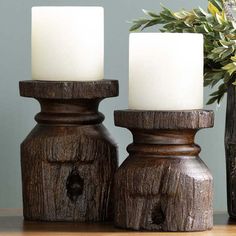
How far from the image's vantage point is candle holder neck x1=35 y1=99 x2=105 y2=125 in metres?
0.98

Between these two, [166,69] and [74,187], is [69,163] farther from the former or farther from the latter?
[166,69]

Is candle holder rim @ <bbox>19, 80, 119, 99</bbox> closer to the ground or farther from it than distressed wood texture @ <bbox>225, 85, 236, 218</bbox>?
farther from it

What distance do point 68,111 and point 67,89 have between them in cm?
3

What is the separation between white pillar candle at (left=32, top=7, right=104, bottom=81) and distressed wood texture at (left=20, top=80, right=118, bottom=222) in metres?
0.03

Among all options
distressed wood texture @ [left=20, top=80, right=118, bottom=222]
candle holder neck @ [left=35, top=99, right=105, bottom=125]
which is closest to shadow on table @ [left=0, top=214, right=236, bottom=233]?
distressed wood texture @ [left=20, top=80, right=118, bottom=222]

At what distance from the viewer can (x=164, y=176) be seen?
904 millimetres

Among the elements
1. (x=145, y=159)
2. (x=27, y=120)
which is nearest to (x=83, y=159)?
(x=145, y=159)

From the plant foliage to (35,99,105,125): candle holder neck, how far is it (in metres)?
0.12

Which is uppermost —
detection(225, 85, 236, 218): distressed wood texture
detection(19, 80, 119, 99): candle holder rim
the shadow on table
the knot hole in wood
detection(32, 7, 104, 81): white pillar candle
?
detection(32, 7, 104, 81): white pillar candle

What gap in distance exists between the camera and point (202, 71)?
93 cm

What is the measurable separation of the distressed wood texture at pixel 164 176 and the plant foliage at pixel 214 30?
8cm

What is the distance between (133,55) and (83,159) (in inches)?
5.7

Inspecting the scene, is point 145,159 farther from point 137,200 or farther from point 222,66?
point 222,66

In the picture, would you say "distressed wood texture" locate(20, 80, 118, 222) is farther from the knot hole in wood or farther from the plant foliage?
the plant foliage
